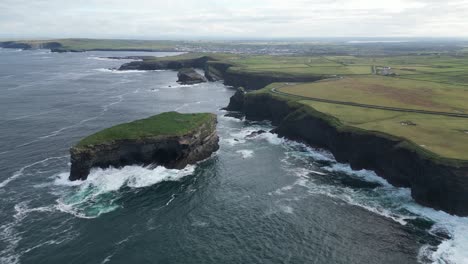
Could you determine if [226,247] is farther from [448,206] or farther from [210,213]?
[448,206]

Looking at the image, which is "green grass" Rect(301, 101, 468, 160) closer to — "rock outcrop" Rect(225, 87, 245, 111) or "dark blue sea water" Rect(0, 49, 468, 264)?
"dark blue sea water" Rect(0, 49, 468, 264)

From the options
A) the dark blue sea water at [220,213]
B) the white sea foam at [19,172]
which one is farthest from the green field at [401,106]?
the white sea foam at [19,172]

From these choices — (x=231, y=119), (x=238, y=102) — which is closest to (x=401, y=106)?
(x=231, y=119)

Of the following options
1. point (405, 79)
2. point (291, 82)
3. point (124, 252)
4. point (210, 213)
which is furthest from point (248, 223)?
point (405, 79)

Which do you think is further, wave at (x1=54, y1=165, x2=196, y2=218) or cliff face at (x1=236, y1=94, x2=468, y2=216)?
wave at (x1=54, y1=165, x2=196, y2=218)

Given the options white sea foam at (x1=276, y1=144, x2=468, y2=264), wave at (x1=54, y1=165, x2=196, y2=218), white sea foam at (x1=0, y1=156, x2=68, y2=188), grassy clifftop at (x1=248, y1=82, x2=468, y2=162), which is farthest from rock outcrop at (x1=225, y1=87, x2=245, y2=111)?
white sea foam at (x1=0, y1=156, x2=68, y2=188)

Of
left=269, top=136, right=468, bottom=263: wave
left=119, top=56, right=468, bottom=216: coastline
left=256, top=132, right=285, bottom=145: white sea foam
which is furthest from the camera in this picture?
left=256, top=132, right=285, bottom=145: white sea foam

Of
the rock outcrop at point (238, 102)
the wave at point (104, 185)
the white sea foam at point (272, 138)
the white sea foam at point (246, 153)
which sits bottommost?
the wave at point (104, 185)

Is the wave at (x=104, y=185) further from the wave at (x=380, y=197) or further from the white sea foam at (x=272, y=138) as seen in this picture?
the white sea foam at (x=272, y=138)
